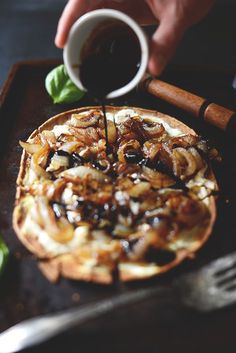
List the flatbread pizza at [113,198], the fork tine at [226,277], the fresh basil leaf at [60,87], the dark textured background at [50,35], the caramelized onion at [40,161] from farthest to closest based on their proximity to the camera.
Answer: the dark textured background at [50,35] < the fresh basil leaf at [60,87] < the caramelized onion at [40,161] < the flatbread pizza at [113,198] < the fork tine at [226,277]

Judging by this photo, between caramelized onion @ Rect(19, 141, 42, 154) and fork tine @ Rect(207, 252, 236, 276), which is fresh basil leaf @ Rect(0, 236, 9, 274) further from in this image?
fork tine @ Rect(207, 252, 236, 276)

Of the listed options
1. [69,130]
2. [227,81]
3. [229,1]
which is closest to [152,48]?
[69,130]

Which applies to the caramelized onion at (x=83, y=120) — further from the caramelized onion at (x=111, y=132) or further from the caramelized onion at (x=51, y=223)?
the caramelized onion at (x=51, y=223)

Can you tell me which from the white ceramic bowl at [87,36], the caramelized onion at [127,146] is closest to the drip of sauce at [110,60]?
the white ceramic bowl at [87,36]

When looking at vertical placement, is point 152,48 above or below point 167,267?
above

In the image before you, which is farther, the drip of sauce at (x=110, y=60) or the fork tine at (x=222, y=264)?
the drip of sauce at (x=110, y=60)

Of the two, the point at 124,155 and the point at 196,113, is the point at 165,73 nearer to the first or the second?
the point at 196,113

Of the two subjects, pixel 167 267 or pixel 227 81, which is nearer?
pixel 167 267
